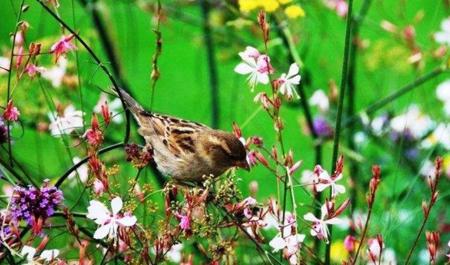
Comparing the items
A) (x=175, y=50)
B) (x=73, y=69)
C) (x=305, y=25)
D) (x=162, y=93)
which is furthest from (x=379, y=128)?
(x=175, y=50)

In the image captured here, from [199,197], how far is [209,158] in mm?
927

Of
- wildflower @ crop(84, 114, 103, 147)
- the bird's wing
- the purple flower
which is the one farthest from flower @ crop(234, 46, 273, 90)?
the purple flower

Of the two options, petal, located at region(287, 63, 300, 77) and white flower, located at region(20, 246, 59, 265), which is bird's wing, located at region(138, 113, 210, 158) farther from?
white flower, located at region(20, 246, 59, 265)

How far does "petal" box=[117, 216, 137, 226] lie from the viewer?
1.93 metres

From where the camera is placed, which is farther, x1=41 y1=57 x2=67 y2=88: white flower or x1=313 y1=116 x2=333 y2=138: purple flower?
x1=313 y1=116 x2=333 y2=138: purple flower

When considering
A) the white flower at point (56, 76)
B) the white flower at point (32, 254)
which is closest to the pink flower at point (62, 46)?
the white flower at point (32, 254)

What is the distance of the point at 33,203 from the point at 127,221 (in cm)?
20

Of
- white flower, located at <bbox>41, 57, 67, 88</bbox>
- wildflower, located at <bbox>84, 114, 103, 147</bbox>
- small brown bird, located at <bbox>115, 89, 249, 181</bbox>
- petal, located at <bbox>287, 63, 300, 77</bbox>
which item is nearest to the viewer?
wildflower, located at <bbox>84, 114, 103, 147</bbox>

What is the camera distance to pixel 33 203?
1974mm

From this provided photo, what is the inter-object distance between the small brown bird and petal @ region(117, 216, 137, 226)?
82cm

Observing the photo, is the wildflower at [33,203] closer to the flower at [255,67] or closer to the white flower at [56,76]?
the flower at [255,67]

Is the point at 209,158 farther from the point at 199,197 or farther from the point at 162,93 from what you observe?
the point at 162,93

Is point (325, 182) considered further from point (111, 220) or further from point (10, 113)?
point (10, 113)

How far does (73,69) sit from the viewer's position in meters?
3.60
